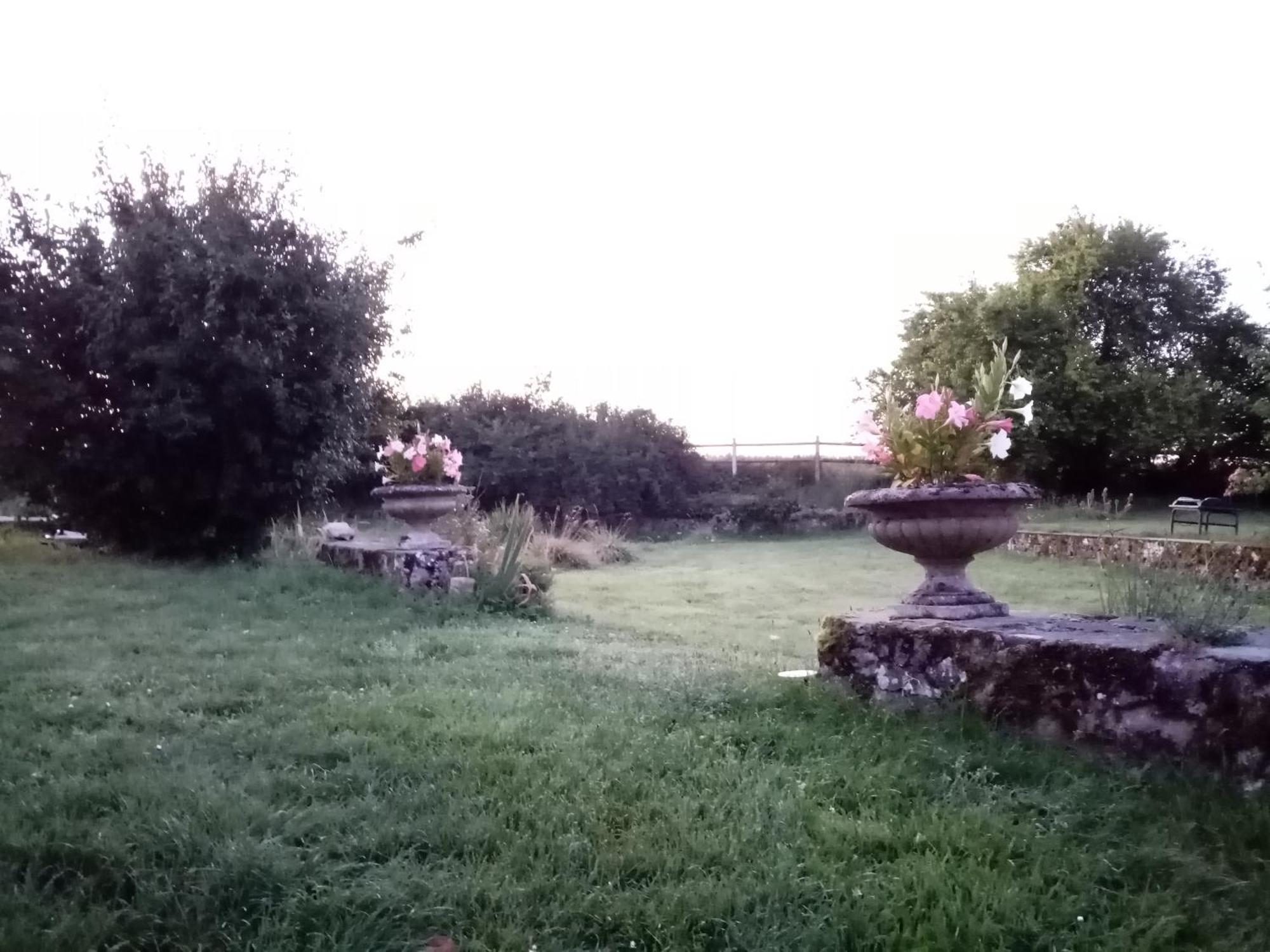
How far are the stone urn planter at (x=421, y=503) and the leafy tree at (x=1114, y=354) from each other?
12.7 metres

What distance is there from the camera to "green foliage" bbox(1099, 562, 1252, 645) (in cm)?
318

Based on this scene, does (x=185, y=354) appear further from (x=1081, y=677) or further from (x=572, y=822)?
(x=1081, y=677)

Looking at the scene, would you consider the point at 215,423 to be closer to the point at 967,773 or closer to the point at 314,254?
the point at 314,254

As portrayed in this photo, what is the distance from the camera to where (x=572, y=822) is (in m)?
2.69

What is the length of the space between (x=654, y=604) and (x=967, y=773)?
555 centimetres

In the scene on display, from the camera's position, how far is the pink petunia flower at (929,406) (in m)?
3.97

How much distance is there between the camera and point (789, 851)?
250 cm

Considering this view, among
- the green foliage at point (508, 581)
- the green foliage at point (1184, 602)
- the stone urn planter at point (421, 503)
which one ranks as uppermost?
the stone urn planter at point (421, 503)

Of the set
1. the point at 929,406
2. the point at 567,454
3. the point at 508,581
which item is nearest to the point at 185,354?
the point at 508,581

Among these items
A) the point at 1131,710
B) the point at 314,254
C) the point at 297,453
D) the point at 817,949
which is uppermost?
the point at 314,254

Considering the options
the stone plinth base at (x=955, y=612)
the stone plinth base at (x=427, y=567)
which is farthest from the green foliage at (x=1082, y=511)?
the stone plinth base at (x=955, y=612)

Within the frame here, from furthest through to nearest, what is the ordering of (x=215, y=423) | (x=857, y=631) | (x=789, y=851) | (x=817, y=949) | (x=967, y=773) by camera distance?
(x=215, y=423) < (x=857, y=631) < (x=967, y=773) < (x=789, y=851) < (x=817, y=949)

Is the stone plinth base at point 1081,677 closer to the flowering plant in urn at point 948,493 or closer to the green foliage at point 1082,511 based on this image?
the flowering plant in urn at point 948,493

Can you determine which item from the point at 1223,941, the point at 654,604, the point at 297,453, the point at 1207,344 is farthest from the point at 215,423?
the point at 1207,344
